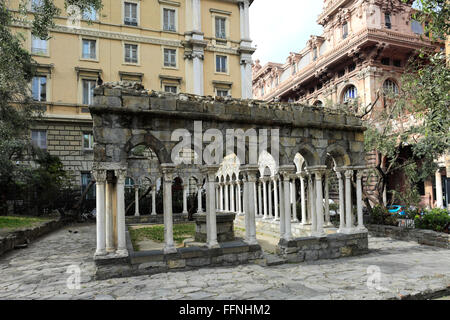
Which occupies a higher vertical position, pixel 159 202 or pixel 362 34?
pixel 362 34

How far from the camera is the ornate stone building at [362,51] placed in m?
23.5

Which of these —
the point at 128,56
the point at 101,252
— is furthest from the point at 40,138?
the point at 101,252

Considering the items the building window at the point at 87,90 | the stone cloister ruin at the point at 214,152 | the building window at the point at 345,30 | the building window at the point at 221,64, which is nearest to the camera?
the stone cloister ruin at the point at 214,152

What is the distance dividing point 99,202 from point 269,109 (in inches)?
189

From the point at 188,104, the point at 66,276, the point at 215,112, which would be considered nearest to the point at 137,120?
the point at 188,104

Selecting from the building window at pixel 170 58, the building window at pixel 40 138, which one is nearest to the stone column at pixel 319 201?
the building window at pixel 170 58

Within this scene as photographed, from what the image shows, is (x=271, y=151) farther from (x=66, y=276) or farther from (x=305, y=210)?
(x=66, y=276)

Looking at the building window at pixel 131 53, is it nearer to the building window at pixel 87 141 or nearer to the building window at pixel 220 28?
the building window at pixel 87 141

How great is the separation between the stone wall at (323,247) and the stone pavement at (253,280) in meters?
0.31

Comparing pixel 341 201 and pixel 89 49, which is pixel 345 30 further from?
pixel 341 201

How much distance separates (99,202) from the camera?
23.0 ft

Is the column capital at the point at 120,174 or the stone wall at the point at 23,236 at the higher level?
the column capital at the point at 120,174

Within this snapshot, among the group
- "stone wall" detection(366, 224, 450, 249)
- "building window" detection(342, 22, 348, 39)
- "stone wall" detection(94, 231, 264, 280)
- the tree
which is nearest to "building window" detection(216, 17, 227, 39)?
"building window" detection(342, 22, 348, 39)

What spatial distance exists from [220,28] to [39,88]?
45.0ft
